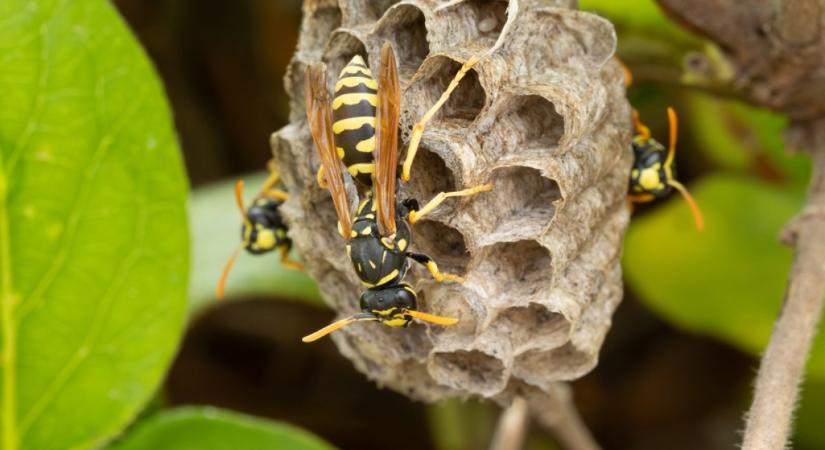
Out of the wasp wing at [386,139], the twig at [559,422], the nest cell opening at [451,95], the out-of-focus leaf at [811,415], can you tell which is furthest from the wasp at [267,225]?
the out-of-focus leaf at [811,415]

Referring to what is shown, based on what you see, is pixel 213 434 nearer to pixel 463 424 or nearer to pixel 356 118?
pixel 356 118

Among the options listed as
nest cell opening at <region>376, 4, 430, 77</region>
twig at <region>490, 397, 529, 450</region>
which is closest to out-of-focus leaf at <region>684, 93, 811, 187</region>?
twig at <region>490, 397, 529, 450</region>

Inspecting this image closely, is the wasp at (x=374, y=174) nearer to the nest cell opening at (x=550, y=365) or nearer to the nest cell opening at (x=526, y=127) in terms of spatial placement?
the nest cell opening at (x=526, y=127)

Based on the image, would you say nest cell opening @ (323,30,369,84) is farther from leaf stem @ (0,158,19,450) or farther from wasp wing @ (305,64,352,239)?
leaf stem @ (0,158,19,450)

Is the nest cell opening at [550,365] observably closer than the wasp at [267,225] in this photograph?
Yes

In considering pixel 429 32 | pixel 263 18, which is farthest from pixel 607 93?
pixel 263 18

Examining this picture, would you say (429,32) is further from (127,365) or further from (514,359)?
(127,365)
